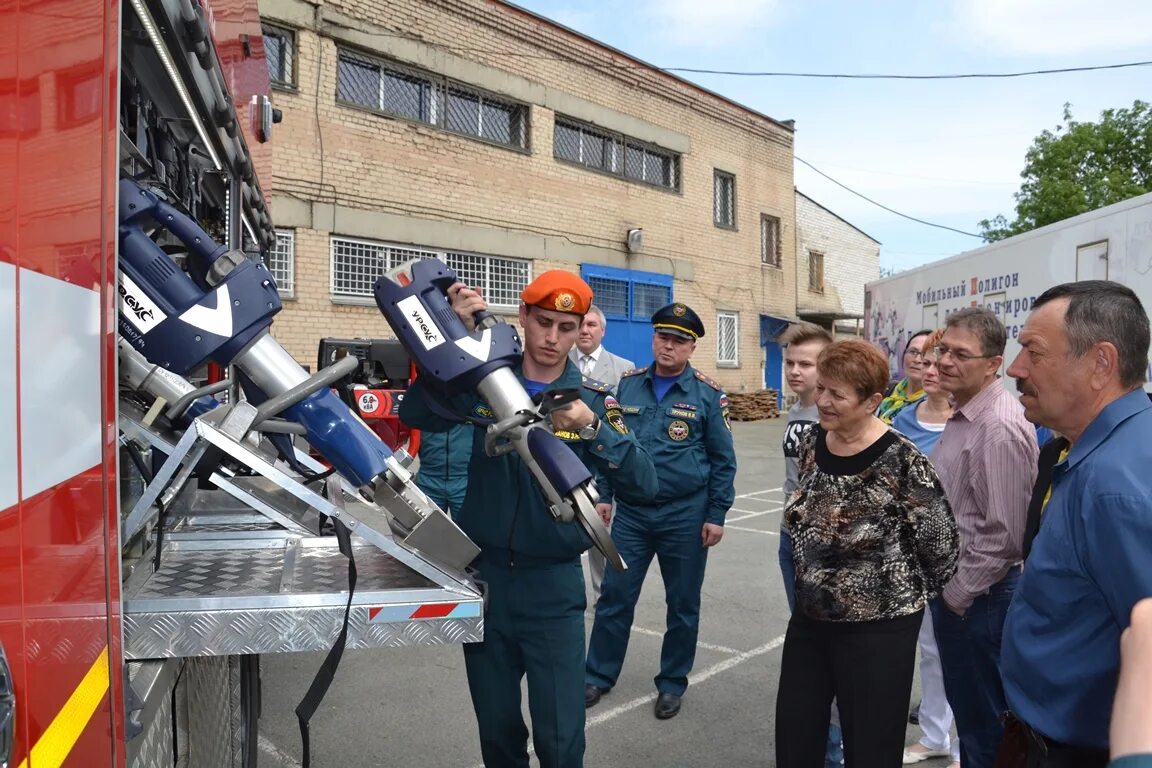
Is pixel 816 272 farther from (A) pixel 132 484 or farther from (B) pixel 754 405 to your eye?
(A) pixel 132 484

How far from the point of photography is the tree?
91.1ft

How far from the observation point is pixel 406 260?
10.4m

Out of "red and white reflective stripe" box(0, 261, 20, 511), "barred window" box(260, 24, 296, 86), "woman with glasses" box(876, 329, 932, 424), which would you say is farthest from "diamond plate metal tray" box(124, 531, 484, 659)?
"barred window" box(260, 24, 296, 86)

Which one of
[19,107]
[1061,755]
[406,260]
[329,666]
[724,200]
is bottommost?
[1061,755]

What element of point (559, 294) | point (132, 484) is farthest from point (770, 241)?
point (132, 484)

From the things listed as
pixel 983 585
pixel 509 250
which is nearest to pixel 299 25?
pixel 509 250

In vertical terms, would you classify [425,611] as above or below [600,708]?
above

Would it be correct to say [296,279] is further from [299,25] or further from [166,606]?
[166,606]

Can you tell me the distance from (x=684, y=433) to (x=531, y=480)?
1.78 m

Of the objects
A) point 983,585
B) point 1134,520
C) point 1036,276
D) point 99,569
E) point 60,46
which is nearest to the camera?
point 60,46

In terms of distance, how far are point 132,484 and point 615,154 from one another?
1531 centimetres

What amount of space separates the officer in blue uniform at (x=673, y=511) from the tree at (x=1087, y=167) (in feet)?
92.0

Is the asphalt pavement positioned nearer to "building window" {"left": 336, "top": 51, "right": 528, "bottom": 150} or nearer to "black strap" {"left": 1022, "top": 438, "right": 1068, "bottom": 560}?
"black strap" {"left": 1022, "top": 438, "right": 1068, "bottom": 560}

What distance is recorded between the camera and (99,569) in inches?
50.8
